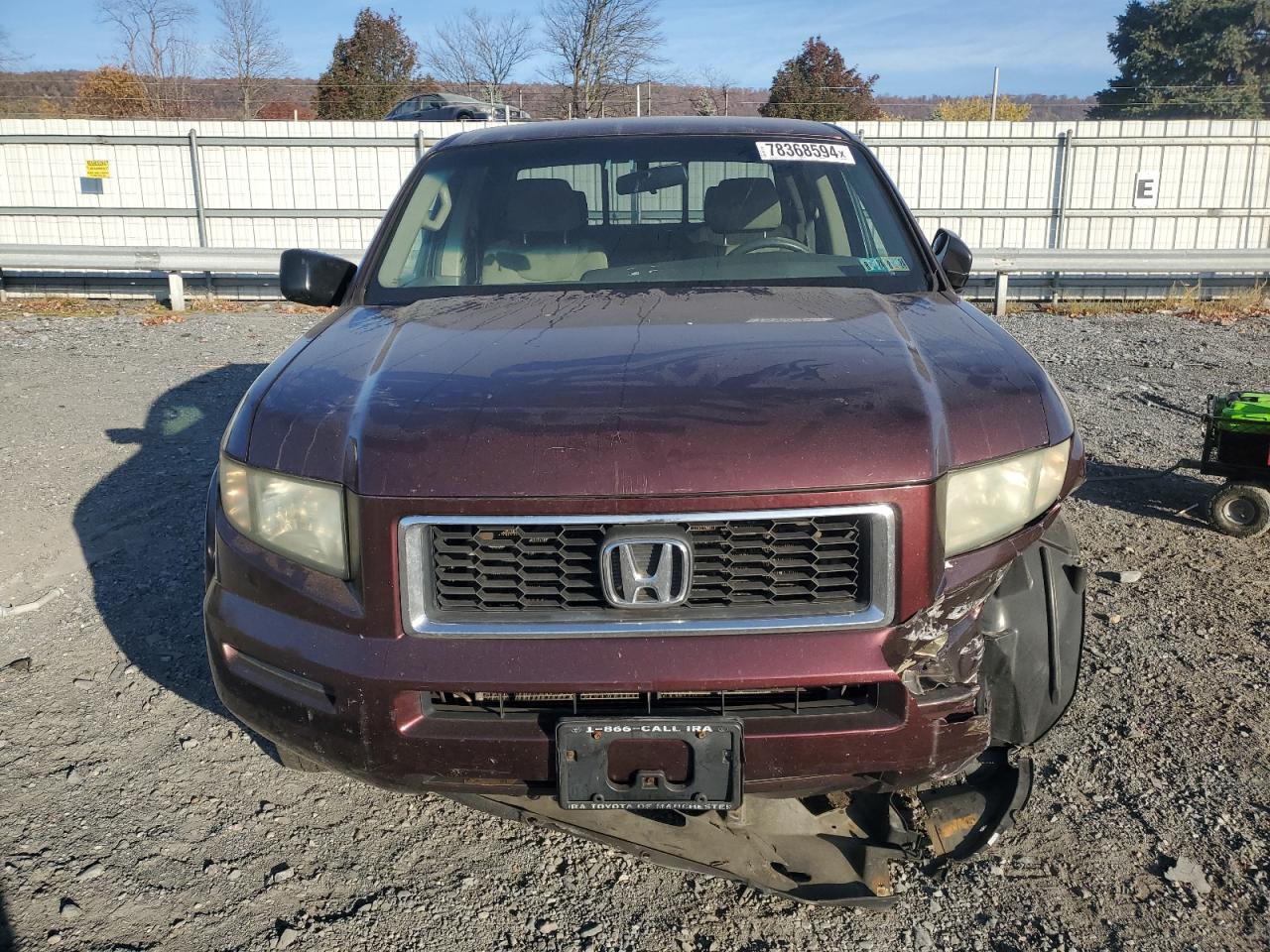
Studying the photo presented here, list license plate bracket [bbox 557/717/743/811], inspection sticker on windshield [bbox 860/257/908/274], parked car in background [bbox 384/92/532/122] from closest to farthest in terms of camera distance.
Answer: license plate bracket [bbox 557/717/743/811] < inspection sticker on windshield [bbox 860/257/908/274] < parked car in background [bbox 384/92/532/122]

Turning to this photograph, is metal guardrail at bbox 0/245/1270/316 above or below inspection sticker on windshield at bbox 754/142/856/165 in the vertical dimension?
below

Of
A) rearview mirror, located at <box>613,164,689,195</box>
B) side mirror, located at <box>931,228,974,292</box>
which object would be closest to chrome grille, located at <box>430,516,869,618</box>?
side mirror, located at <box>931,228,974,292</box>

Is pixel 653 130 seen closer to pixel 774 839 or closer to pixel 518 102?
pixel 774 839

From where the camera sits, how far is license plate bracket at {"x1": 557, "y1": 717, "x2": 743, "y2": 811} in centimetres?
209

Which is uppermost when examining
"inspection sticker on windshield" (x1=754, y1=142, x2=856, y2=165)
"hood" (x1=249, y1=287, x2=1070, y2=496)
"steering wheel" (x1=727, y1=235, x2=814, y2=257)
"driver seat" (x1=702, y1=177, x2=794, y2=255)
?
"inspection sticker on windshield" (x1=754, y1=142, x2=856, y2=165)

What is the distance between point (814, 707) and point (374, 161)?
1390cm

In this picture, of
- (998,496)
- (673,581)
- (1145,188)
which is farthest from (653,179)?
(1145,188)

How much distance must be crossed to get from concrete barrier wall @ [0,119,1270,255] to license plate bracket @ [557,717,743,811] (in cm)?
1343

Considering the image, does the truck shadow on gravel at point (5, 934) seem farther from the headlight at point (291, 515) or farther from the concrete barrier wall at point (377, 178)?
the concrete barrier wall at point (377, 178)

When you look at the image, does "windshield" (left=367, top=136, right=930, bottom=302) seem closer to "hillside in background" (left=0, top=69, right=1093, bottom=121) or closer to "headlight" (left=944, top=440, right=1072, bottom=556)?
"headlight" (left=944, top=440, right=1072, bottom=556)

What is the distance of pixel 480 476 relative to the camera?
2.11m

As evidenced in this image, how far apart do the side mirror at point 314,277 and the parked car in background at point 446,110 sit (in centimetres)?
1688

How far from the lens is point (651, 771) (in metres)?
2.13

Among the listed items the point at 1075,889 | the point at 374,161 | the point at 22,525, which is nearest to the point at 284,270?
the point at 22,525
